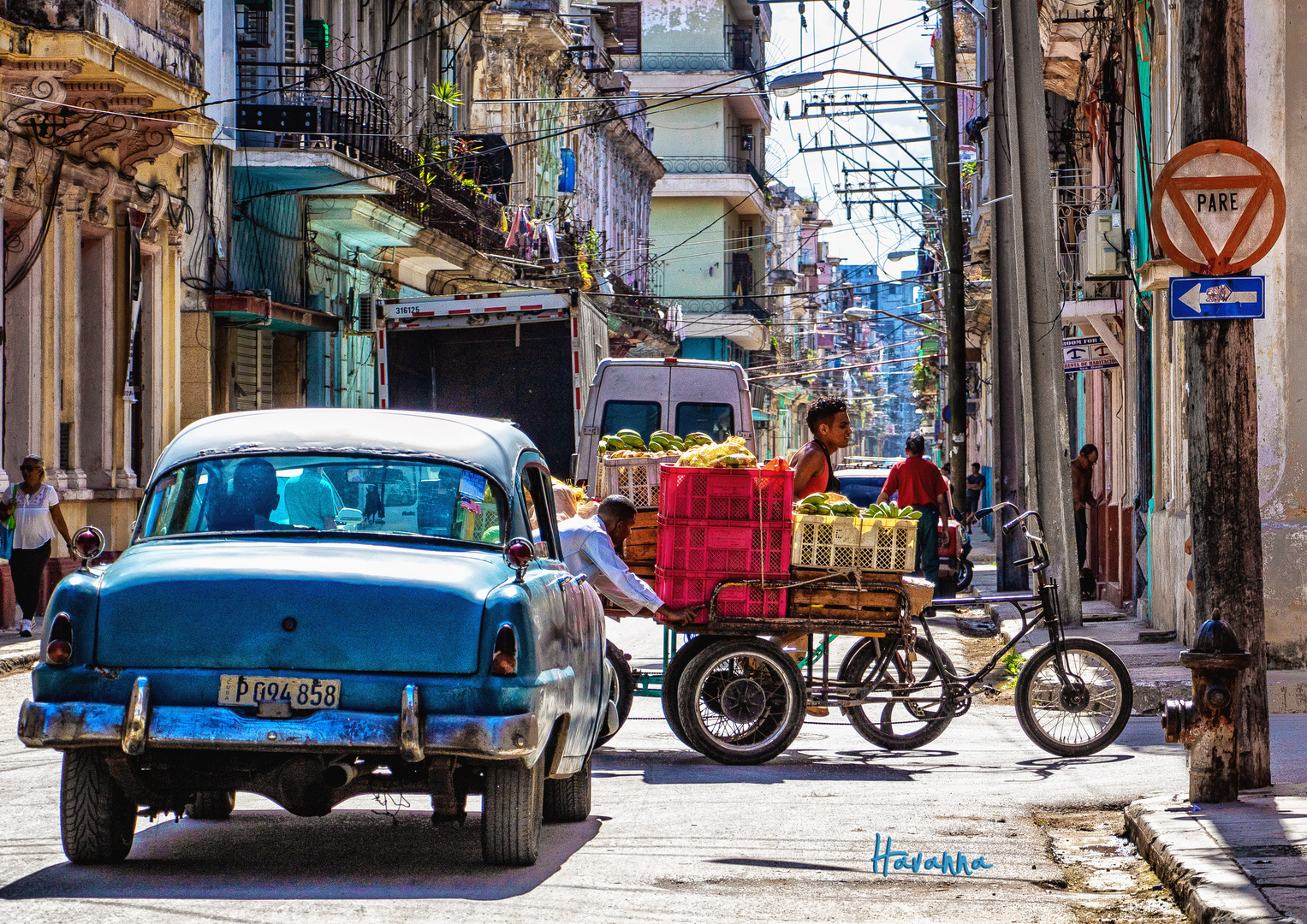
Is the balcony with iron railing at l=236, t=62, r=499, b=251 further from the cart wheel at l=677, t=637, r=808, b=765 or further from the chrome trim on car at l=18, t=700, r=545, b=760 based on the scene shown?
the chrome trim on car at l=18, t=700, r=545, b=760

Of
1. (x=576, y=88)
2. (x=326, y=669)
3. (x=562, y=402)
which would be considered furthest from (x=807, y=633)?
(x=576, y=88)

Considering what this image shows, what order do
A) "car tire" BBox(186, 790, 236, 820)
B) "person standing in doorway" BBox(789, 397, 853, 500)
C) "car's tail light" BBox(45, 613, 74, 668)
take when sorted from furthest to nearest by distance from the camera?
1. "person standing in doorway" BBox(789, 397, 853, 500)
2. "car tire" BBox(186, 790, 236, 820)
3. "car's tail light" BBox(45, 613, 74, 668)

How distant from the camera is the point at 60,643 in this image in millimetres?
6578

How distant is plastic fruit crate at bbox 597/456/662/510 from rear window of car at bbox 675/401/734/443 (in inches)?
247

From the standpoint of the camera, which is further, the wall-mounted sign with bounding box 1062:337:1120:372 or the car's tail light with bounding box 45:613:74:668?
the wall-mounted sign with bounding box 1062:337:1120:372

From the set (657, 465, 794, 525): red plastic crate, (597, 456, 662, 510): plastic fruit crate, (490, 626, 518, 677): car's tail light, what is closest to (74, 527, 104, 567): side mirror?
(490, 626, 518, 677): car's tail light

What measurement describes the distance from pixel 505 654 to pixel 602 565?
3.45 metres

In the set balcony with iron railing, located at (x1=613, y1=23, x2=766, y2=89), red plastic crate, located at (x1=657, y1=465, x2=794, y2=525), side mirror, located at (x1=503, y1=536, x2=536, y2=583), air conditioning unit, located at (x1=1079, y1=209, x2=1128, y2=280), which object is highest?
balcony with iron railing, located at (x1=613, y1=23, x2=766, y2=89)

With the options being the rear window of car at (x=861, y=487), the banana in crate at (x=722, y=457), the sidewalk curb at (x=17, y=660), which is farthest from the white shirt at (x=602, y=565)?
the rear window of car at (x=861, y=487)

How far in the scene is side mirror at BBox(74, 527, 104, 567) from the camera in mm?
7102

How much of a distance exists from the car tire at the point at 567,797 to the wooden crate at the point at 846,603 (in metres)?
2.30

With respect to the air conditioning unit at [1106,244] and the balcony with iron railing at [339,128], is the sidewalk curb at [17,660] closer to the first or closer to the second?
the balcony with iron railing at [339,128]

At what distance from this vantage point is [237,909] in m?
6.10

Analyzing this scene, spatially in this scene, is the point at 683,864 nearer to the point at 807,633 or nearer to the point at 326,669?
the point at 326,669
